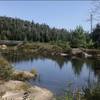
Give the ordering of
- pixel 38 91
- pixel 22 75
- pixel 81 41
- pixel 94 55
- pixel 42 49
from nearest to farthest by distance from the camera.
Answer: pixel 38 91 < pixel 22 75 < pixel 94 55 < pixel 81 41 < pixel 42 49

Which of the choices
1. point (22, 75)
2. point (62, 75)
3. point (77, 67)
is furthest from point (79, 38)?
point (22, 75)

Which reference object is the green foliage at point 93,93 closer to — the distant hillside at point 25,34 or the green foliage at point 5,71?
the green foliage at point 5,71

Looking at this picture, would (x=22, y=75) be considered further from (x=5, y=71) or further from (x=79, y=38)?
(x=79, y=38)

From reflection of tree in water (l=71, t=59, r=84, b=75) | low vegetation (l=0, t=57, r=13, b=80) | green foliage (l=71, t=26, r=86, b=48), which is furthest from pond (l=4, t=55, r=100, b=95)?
green foliage (l=71, t=26, r=86, b=48)

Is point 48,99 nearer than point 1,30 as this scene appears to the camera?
Yes

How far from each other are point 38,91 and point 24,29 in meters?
99.1

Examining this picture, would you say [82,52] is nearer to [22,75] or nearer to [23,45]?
[23,45]

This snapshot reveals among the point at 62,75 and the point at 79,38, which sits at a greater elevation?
the point at 79,38

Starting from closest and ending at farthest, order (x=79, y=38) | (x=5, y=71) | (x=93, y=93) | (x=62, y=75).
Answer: (x=93, y=93), (x=5, y=71), (x=62, y=75), (x=79, y=38)

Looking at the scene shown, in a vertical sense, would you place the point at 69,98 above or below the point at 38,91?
above

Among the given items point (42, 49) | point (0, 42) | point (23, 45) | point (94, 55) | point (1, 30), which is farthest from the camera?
point (1, 30)

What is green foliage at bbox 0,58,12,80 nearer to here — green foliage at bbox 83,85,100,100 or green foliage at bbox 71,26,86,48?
green foliage at bbox 83,85,100,100

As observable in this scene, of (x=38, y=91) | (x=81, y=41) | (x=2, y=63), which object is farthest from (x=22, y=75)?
(x=81, y=41)

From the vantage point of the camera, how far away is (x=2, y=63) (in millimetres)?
22219
